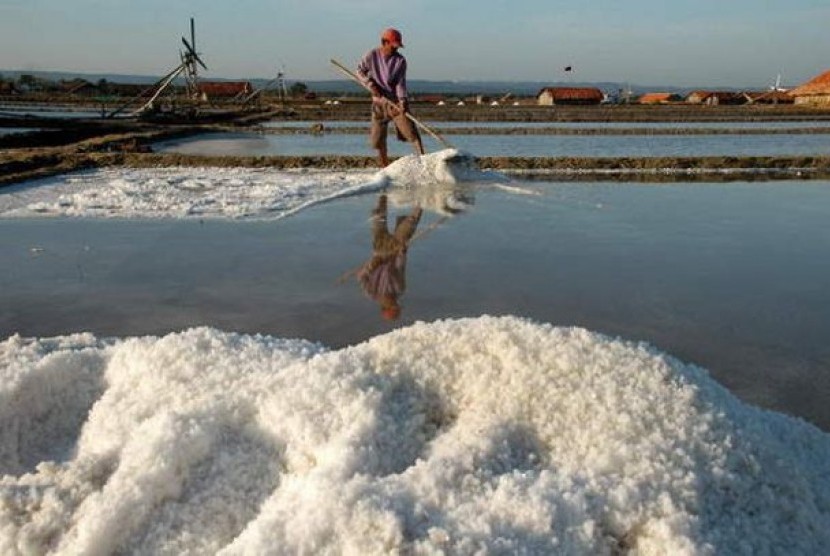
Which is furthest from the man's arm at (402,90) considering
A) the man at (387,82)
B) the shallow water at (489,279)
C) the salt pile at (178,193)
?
the shallow water at (489,279)

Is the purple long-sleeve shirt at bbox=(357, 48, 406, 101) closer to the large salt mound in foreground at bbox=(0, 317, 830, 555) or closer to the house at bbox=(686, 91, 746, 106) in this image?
the large salt mound in foreground at bbox=(0, 317, 830, 555)

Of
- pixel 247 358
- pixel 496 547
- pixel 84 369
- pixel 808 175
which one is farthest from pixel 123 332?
pixel 808 175

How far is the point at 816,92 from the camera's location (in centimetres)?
4159

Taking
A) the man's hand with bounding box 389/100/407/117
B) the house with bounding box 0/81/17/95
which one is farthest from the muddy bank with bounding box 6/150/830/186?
the house with bounding box 0/81/17/95

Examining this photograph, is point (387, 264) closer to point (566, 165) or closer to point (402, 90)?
point (402, 90)

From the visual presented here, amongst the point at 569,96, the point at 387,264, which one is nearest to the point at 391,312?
the point at 387,264

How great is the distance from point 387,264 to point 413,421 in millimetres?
2183

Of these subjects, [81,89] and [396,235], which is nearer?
[396,235]

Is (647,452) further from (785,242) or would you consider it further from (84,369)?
(785,242)

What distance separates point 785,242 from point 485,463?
365cm

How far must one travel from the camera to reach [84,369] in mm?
1966

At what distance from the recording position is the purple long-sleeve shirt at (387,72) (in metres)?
6.60

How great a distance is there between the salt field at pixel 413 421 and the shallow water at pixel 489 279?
2 cm

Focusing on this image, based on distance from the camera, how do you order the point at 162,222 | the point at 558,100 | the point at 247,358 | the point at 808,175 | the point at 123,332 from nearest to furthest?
the point at 247,358 < the point at 123,332 < the point at 162,222 < the point at 808,175 < the point at 558,100
